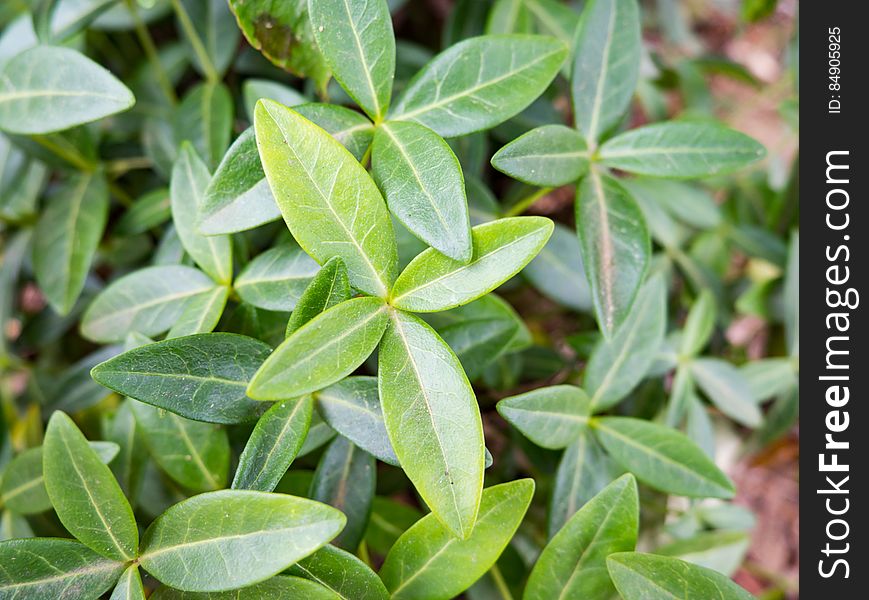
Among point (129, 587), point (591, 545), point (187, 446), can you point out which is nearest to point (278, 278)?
point (187, 446)

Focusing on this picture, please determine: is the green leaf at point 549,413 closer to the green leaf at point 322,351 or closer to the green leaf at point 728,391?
the green leaf at point 322,351

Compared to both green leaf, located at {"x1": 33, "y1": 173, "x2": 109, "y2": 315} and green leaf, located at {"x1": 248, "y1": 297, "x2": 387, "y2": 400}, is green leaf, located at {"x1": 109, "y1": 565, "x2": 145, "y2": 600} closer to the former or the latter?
green leaf, located at {"x1": 248, "y1": 297, "x2": 387, "y2": 400}

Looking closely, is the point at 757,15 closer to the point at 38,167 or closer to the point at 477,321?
the point at 477,321

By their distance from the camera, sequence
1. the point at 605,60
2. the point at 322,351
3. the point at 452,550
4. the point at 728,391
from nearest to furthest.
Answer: the point at 322,351 → the point at 452,550 → the point at 605,60 → the point at 728,391

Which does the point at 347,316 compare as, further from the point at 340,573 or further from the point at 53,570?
the point at 53,570

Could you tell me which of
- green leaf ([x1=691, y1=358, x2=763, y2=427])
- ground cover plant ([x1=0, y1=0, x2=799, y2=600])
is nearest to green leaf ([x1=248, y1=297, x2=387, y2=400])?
ground cover plant ([x1=0, y1=0, x2=799, y2=600])

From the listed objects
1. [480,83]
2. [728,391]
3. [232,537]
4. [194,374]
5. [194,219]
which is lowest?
[728,391]

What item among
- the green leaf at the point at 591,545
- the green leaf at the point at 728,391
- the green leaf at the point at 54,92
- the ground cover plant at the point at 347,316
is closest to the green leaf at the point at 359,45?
the ground cover plant at the point at 347,316

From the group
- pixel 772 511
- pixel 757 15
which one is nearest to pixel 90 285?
pixel 757 15
